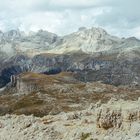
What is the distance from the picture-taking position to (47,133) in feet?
148

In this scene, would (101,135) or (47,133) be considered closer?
(101,135)

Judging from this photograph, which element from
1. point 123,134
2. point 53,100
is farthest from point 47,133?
point 53,100

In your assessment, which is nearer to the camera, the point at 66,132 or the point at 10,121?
the point at 66,132

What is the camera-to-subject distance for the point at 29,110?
567 ft

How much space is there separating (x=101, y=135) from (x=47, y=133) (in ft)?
21.7

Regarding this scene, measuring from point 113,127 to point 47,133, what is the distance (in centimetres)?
767

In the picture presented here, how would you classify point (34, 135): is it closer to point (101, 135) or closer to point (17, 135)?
point (17, 135)

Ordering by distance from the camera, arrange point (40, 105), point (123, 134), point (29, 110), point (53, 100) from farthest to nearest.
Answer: point (53, 100) → point (40, 105) → point (29, 110) → point (123, 134)

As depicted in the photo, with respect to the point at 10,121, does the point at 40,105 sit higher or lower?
lower

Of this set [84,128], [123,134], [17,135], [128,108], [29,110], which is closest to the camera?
[123,134]

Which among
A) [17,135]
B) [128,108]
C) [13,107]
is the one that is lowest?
[13,107]

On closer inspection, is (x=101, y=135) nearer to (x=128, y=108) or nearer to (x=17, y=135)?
(x=128, y=108)

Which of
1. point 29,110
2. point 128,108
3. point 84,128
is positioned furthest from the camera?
point 29,110

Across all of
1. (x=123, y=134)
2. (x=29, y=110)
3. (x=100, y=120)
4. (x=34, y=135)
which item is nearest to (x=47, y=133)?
(x=34, y=135)
